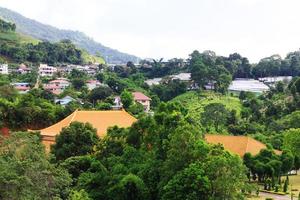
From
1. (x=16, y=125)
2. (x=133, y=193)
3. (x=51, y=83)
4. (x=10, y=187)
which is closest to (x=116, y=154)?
(x=133, y=193)

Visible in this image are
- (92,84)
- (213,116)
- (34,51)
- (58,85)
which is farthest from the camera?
(34,51)

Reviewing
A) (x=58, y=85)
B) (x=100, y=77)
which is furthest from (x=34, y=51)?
(x=58, y=85)

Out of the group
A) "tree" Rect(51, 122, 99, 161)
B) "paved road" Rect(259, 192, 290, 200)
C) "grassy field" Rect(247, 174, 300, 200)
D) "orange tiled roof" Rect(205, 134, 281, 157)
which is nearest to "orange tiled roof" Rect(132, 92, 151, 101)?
"orange tiled roof" Rect(205, 134, 281, 157)

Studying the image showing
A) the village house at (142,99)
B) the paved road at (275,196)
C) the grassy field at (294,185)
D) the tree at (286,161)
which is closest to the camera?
the grassy field at (294,185)

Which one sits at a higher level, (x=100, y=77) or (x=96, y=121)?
(x=96, y=121)

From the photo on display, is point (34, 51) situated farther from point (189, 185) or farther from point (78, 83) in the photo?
point (189, 185)

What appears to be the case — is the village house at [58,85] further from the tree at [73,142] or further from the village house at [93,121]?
the tree at [73,142]

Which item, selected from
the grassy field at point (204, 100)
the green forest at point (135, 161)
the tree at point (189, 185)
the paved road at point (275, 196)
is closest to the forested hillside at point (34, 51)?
the grassy field at point (204, 100)
